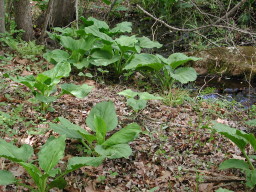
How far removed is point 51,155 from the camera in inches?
84.1

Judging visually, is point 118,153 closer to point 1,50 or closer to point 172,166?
point 172,166

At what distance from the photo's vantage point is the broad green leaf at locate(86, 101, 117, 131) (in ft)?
9.11

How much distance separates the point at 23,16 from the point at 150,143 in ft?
13.1

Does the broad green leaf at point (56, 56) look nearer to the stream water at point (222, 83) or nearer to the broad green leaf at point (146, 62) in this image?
the broad green leaf at point (146, 62)

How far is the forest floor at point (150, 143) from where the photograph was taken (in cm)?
254

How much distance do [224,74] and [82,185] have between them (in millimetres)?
4697

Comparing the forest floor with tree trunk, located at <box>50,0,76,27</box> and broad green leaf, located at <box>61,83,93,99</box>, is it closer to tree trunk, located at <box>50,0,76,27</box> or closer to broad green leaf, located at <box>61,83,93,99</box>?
broad green leaf, located at <box>61,83,93,99</box>

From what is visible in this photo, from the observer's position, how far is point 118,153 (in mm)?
2412

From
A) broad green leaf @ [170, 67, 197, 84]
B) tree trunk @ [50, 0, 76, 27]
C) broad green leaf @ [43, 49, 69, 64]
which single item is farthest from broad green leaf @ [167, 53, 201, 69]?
tree trunk @ [50, 0, 76, 27]

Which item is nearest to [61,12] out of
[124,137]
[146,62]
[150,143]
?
[146,62]

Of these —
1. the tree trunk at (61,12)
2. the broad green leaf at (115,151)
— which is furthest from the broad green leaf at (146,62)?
the tree trunk at (61,12)

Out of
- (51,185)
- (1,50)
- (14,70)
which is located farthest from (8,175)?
(1,50)

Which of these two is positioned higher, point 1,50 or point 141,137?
point 1,50

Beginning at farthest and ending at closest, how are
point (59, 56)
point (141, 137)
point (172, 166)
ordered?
point (59, 56), point (141, 137), point (172, 166)
